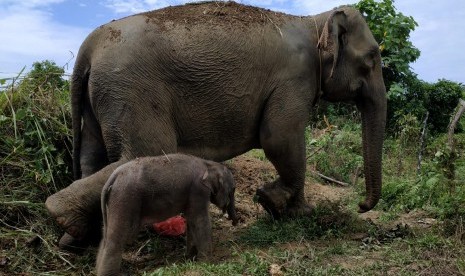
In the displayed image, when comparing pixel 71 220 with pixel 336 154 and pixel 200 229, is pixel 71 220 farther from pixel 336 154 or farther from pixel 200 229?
pixel 336 154

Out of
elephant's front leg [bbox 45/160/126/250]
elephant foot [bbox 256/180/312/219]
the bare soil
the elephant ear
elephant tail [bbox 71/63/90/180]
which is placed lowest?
the bare soil

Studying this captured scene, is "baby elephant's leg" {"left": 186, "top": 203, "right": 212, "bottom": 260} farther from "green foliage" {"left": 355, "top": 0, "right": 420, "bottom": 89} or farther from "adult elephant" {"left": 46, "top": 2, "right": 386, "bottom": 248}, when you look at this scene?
"green foliage" {"left": 355, "top": 0, "right": 420, "bottom": 89}

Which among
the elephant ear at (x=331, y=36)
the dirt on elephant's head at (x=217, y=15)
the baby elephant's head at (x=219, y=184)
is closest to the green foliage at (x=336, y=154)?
the elephant ear at (x=331, y=36)

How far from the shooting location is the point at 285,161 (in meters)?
5.98

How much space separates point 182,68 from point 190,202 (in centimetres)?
123

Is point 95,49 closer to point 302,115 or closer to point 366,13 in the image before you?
point 302,115

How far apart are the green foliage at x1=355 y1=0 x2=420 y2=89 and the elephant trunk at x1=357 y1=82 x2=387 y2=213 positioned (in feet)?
27.9

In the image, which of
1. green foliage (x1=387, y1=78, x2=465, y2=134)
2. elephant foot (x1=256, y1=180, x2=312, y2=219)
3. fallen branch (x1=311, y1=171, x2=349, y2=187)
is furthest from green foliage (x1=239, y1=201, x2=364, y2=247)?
green foliage (x1=387, y1=78, x2=465, y2=134)

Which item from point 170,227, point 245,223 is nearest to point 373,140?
point 245,223

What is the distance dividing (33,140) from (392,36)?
1070 cm

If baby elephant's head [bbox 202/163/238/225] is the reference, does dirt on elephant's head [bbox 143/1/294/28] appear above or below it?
above

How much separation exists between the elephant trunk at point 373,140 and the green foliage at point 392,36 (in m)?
8.51

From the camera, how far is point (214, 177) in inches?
194

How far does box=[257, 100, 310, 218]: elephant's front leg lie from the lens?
5840 millimetres
